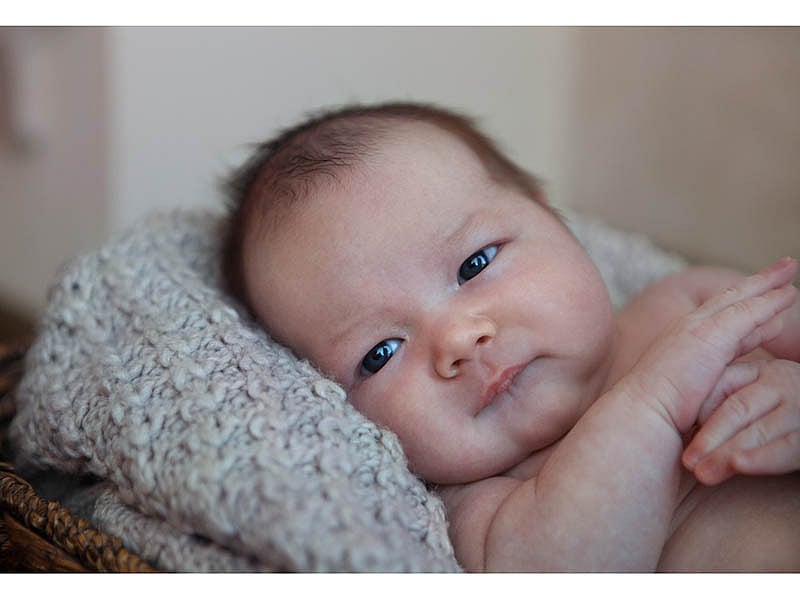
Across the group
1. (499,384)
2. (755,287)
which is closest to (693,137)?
(755,287)

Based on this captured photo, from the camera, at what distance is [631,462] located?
34.8 inches

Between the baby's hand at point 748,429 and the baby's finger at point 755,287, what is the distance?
0.25 feet

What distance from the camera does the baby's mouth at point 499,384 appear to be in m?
1.00

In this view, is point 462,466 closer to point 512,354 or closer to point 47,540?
point 512,354

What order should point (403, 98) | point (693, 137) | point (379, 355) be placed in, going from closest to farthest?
→ point (379, 355), point (693, 137), point (403, 98)

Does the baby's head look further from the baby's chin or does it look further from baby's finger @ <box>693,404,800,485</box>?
baby's finger @ <box>693,404,800,485</box>

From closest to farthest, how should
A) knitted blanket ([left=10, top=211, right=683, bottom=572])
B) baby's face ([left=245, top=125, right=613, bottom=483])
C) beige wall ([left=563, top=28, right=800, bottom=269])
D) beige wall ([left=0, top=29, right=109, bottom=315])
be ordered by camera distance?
knitted blanket ([left=10, top=211, right=683, bottom=572]) → baby's face ([left=245, top=125, right=613, bottom=483]) → beige wall ([left=563, top=28, right=800, bottom=269]) → beige wall ([left=0, top=29, right=109, bottom=315])

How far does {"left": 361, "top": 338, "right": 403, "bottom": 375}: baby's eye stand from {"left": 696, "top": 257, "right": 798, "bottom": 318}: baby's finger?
14.4 inches

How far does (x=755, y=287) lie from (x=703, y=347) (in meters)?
0.11

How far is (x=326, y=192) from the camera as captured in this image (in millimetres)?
1082

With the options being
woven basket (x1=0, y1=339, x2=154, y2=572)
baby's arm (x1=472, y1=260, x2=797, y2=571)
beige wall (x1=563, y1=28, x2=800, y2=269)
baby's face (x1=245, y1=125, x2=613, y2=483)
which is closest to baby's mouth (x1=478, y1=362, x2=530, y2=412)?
baby's face (x1=245, y1=125, x2=613, y2=483)

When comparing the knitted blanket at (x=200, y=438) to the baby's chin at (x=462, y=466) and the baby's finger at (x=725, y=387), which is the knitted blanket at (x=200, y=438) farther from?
the baby's finger at (x=725, y=387)

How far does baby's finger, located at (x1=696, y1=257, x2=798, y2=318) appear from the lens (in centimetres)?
95

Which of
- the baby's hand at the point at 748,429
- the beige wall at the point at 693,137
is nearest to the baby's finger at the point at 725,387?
the baby's hand at the point at 748,429
